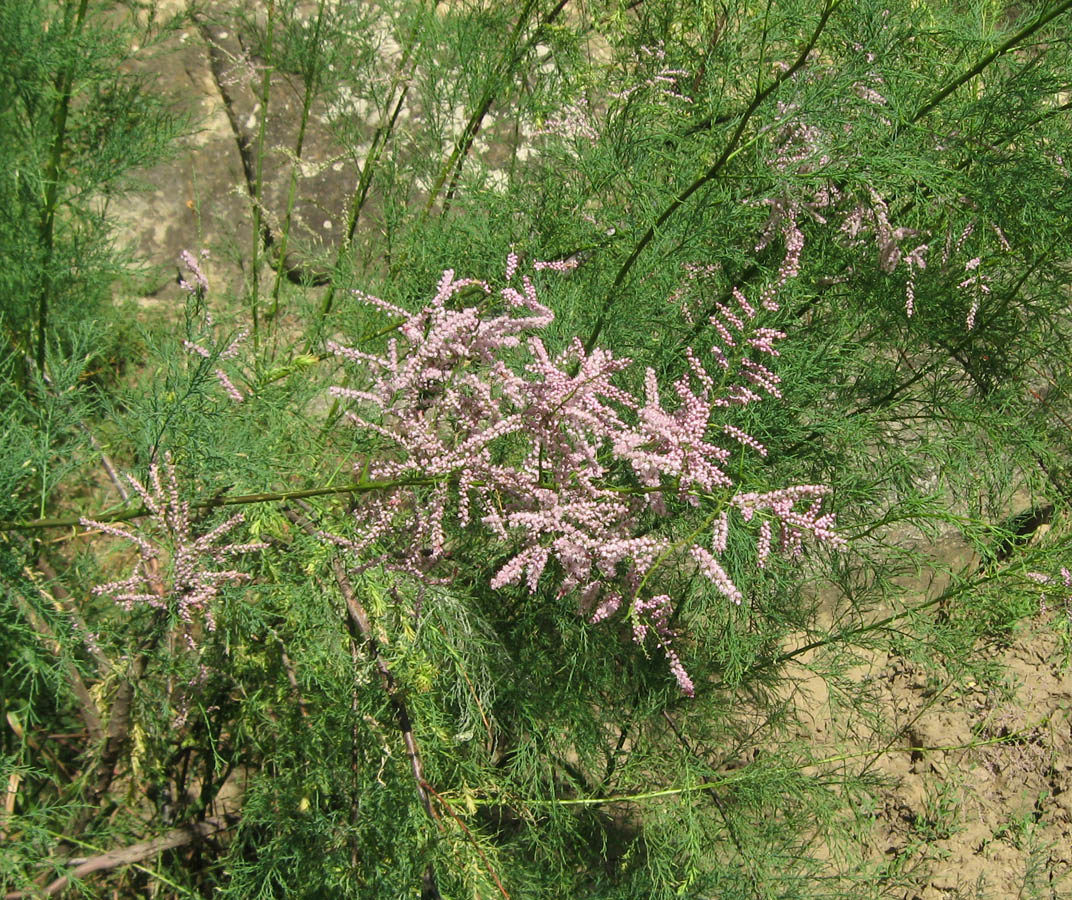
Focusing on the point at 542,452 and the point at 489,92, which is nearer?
the point at 542,452

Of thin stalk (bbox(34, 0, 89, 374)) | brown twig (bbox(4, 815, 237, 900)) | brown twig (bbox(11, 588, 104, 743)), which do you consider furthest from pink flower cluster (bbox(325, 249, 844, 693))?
brown twig (bbox(4, 815, 237, 900))

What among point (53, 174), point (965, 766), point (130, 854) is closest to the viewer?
point (53, 174)

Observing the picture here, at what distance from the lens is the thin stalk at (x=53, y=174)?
6.77ft

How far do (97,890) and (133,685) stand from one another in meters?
0.82

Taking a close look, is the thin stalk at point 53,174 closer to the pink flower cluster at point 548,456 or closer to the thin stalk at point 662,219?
the pink flower cluster at point 548,456

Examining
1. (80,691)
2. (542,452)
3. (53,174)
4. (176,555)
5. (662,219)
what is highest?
(662,219)

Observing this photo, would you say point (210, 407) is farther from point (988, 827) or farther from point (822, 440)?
point (988, 827)

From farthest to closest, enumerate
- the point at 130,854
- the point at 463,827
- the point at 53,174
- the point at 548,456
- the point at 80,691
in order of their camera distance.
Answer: the point at 80,691, the point at 130,854, the point at 53,174, the point at 463,827, the point at 548,456

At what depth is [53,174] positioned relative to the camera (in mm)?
2131

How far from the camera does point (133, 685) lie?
2.29 m

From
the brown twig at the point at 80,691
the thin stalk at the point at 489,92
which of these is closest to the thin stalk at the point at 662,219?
the thin stalk at the point at 489,92

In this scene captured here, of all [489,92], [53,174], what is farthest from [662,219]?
[53,174]

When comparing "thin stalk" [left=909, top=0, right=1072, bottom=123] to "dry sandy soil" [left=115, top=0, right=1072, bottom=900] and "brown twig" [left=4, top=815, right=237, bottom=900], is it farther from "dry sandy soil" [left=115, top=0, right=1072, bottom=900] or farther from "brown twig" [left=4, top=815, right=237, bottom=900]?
"brown twig" [left=4, top=815, right=237, bottom=900]

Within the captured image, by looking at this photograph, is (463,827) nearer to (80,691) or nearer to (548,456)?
(548,456)
